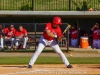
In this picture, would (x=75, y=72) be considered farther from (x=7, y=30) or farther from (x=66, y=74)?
(x=7, y=30)

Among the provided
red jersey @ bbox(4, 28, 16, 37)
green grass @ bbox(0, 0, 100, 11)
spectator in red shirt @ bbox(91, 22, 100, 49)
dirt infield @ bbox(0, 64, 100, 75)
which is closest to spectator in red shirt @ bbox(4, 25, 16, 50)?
red jersey @ bbox(4, 28, 16, 37)

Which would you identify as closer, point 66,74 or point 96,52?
point 66,74

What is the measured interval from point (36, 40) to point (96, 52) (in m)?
4.03

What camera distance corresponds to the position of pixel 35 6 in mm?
28516

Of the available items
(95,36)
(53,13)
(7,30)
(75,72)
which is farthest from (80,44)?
(75,72)

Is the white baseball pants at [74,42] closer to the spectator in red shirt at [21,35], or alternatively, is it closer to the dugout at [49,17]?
the dugout at [49,17]

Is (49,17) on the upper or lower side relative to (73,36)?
upper

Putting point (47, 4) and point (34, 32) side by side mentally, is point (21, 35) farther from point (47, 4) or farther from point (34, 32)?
point (47, 4)

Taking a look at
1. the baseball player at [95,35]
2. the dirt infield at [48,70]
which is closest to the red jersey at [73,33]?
the baseball player at [95,35]

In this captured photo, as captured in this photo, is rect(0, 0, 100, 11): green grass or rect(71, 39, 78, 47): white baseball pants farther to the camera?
rect(0, 0, 100, 11): green grass

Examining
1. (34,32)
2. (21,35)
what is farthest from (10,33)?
(34,32)

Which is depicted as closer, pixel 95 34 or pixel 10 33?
pixel 10 33

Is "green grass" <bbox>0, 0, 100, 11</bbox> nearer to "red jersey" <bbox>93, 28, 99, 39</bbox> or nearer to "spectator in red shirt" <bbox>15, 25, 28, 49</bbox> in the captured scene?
"red jersey" <bbox>93, 28, 99, 39</bbox>

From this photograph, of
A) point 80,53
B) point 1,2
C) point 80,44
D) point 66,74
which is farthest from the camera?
point 1,2
